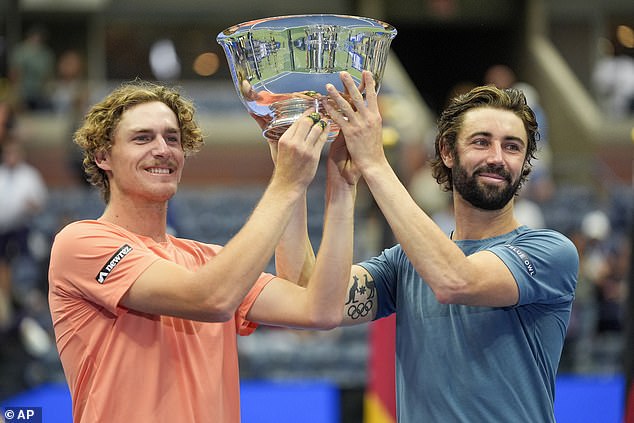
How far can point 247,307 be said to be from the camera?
2908 millimetres

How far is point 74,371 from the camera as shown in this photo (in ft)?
8.72

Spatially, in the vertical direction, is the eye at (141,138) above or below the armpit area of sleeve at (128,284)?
above

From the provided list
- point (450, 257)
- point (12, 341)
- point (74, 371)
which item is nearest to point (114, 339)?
point (74, 371)

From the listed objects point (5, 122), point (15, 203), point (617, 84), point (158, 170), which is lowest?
point (158, 170)

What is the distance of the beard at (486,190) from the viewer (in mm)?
2842

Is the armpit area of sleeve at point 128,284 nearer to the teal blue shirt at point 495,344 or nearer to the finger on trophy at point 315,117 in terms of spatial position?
the finger on trophy at point 315,117

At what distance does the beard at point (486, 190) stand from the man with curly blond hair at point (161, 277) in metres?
0.33

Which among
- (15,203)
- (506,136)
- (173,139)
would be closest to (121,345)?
(173,139)

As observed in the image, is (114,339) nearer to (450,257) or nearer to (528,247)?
(450,257)

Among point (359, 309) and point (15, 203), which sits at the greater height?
point (15, 203)

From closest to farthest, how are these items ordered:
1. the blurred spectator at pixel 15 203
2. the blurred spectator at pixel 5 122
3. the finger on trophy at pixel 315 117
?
1. the finger on trophy at pixel 315 117
2. the blurred spectator at pixel 15 203
3. the blurred spectator at pixel 5 122

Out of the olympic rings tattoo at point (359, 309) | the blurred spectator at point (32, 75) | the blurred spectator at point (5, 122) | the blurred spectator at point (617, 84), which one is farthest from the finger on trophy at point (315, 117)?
the blurred spectator at point (617, 84)

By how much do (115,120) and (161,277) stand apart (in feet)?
1.76

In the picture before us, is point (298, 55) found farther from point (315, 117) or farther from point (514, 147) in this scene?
point (514, 147)
